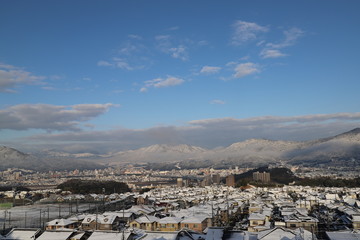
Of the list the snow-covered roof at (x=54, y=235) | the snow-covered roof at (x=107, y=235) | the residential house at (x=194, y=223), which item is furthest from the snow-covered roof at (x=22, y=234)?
the residential house at (x=194, y=223)

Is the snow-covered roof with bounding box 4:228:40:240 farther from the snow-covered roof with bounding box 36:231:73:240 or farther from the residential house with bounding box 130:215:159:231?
the residential house with bounding box 130:215:159:231

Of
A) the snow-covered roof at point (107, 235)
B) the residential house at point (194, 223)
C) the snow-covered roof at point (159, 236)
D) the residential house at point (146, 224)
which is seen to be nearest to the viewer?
the snow-covered roof at point (159, 236)

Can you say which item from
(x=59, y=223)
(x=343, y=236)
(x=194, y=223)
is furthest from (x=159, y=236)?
(x=59, y=223)

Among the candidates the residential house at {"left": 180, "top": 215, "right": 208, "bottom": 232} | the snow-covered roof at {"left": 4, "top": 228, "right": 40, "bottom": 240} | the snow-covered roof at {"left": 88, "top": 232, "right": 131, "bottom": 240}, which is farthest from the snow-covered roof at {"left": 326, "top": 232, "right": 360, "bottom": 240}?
the snow-covered roof at {"left": 4, "top": 228, "right": 40, "bottom": 240}

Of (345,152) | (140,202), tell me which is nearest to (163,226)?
(140,202)

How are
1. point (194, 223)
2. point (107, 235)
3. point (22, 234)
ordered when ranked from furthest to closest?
1. point (194, 223)
2. point (22, 234)
3. point (107, 235)

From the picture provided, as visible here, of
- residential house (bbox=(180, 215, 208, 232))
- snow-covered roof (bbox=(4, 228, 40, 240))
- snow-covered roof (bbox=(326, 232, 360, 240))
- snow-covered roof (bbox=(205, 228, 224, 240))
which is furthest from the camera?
residential house (bbox=(180, 215, 208, 232))

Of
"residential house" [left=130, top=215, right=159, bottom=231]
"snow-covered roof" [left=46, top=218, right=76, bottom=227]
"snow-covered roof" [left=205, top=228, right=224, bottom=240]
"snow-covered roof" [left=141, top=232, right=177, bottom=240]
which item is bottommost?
"residential house" [left=130, top=215, right=159, bottom=231]

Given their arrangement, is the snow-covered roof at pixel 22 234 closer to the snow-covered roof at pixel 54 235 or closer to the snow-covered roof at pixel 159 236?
the snow-covered roof at pixel 54 235

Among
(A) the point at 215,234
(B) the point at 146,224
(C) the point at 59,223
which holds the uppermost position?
(A) the point at 215,234

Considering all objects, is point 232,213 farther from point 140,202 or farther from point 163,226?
point 140,202

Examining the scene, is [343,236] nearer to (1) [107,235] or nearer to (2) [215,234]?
(2) [215,234]
